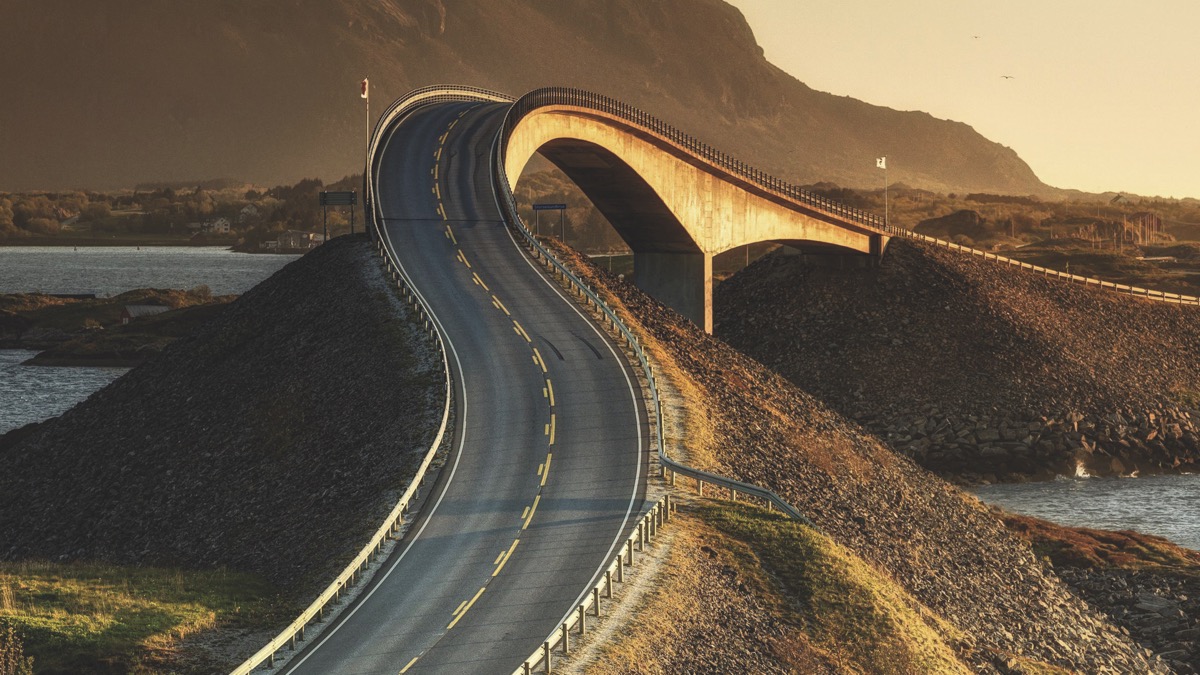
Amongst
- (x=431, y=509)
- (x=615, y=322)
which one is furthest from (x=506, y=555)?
(x=615, y=322)

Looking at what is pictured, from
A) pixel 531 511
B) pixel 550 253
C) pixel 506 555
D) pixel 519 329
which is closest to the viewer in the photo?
pixel 506 555

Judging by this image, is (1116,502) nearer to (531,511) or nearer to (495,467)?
(495,467)

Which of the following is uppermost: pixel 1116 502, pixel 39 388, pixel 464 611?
pixel 464 611

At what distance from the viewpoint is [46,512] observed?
167 ft

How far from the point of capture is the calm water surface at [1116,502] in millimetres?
65062

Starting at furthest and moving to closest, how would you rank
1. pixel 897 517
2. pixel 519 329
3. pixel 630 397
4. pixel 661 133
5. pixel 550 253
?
pixel 661 133
pixel 550 253
pixel 519 329
pixel 897 517
pixel 630 397

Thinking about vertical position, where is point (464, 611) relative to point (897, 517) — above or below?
above

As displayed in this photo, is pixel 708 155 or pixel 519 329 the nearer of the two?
pixel 519 329

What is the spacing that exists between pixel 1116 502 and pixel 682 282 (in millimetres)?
32105

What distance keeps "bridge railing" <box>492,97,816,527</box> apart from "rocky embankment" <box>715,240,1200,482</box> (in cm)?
1832

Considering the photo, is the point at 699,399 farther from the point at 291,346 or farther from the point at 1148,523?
the point at 1148,523

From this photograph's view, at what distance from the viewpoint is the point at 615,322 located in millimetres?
58312

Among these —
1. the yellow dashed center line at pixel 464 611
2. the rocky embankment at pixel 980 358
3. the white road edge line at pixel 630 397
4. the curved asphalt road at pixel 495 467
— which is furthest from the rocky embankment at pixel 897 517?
the rocky embankment at pixel 980 358

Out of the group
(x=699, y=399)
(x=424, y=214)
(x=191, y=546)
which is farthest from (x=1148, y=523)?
(x=191, y=546)
